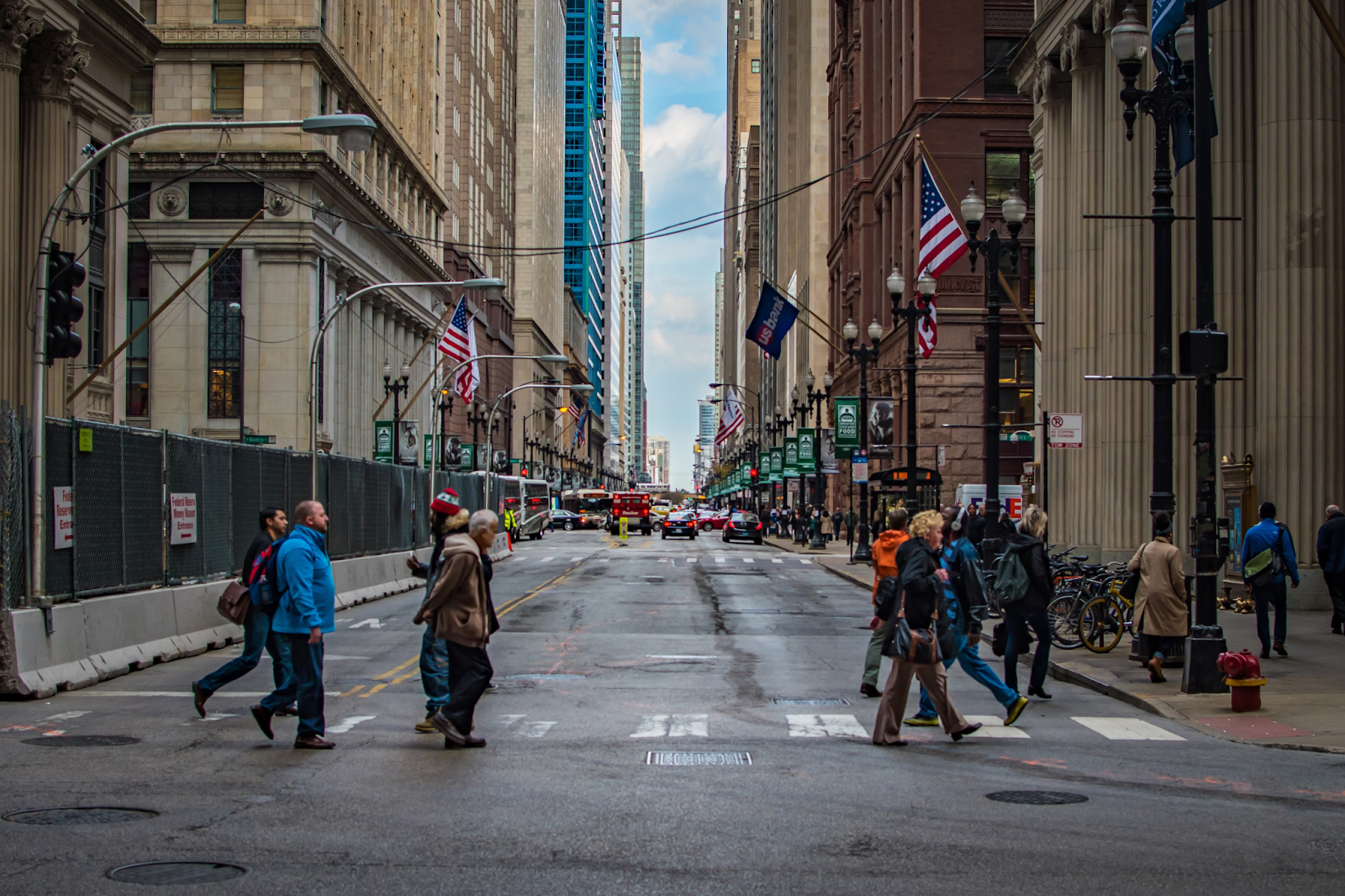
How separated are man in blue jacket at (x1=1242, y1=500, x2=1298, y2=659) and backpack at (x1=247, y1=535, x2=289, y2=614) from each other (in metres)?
11.6

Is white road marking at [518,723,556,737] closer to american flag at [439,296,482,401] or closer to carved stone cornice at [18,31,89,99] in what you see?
carved stone cornice at [18,31,89,99]

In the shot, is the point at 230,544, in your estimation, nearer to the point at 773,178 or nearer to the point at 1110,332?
the point at 1110,332

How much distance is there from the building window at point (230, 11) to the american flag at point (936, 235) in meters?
33.0

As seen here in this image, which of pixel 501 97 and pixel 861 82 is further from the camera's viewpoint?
pixel 501 97

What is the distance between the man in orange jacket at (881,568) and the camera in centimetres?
1332

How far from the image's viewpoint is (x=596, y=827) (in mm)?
7918

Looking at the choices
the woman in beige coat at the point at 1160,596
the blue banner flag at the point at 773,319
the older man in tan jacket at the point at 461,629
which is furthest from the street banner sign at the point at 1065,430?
the blue banner flag at the point at 773,319

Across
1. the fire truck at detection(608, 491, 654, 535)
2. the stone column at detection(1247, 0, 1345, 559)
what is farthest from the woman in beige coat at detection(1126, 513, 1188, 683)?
the fire truck at detection(608, 491, 654, 535)

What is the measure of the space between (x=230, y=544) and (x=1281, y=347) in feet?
58.9

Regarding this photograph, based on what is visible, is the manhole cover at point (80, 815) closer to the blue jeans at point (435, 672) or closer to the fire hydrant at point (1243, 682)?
the blue jeans at point (435, 672)

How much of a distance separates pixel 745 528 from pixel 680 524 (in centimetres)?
868

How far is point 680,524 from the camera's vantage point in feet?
245

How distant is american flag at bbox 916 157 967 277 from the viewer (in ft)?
100

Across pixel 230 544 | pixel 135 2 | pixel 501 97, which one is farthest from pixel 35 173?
pixel 501 97
